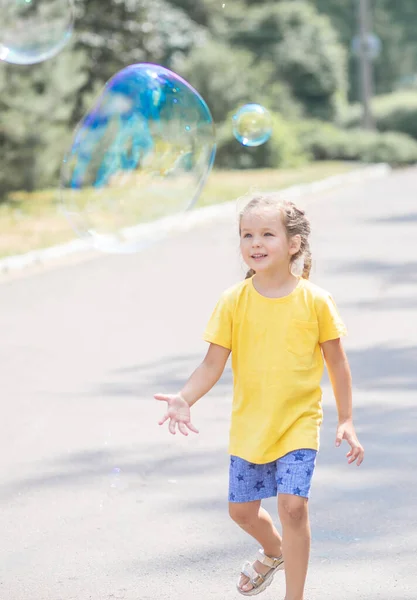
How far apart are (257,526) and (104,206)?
3.94m

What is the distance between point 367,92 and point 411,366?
35.8m

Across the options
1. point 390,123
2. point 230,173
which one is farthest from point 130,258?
point 390,123

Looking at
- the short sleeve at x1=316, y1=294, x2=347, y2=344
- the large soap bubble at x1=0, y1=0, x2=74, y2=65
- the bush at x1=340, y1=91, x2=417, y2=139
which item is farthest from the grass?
the bush at x1=340, y1=91, x2=417, y2=139

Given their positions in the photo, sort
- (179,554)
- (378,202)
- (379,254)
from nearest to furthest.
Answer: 1. (179,554)
2. (379,254)
3. (378,202)

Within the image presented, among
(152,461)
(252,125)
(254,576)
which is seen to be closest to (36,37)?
(252,125)

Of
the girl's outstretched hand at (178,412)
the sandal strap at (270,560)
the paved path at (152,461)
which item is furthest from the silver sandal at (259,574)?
the girl's outstretched hand at (178,412)

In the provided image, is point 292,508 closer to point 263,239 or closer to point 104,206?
point 263,239

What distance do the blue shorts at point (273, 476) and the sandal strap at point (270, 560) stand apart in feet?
0.98

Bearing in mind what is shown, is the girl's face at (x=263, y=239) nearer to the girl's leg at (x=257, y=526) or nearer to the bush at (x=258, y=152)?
the girl's leg at (x=257, y=526)

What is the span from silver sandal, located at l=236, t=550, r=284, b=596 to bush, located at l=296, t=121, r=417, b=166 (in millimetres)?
34940

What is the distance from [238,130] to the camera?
24.3ft

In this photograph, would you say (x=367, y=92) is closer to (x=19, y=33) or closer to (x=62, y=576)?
(x=19, y=33)

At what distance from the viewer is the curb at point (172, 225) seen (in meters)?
11.9

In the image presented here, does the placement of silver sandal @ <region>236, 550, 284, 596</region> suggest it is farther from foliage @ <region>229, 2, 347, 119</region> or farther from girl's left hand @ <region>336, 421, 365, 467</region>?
foliage @ <region>229, 2, 347, 119</region>
